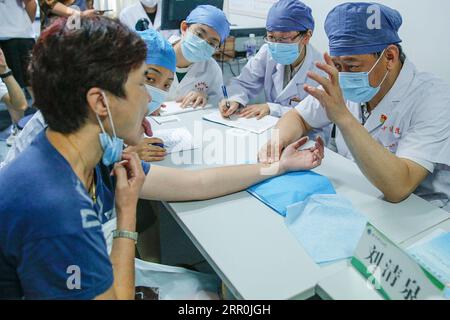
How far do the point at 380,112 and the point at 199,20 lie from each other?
114cm

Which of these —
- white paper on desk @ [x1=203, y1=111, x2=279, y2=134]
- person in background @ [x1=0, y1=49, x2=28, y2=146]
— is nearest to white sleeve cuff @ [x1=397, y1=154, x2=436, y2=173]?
white paper on desk @ [x1=203, y1=111, x2=279, y2=134]

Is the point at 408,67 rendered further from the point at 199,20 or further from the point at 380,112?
the point at 199,20

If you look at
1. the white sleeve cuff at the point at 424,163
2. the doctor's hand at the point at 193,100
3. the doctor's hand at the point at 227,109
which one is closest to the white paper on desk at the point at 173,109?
the doctor's hand at the point at 193,100

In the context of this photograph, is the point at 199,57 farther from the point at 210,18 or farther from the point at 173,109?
the point at 173,109

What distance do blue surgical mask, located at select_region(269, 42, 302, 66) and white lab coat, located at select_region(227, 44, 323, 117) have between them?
0.11 metres

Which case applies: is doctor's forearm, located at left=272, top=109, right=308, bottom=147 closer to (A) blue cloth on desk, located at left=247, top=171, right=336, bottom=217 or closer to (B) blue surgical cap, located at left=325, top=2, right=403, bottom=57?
(A) blue cloth on desk, located at left=247, top=171, right=336, bottom=217

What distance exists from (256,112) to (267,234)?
1001mm

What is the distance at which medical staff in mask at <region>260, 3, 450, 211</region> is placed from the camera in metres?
1.07

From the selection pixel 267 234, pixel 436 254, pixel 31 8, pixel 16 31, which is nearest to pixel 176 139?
pixel 267 234

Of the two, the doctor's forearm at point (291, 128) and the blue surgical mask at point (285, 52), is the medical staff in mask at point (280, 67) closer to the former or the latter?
the blue surgical mask at point (285, 52)

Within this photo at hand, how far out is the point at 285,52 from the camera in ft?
6.33
